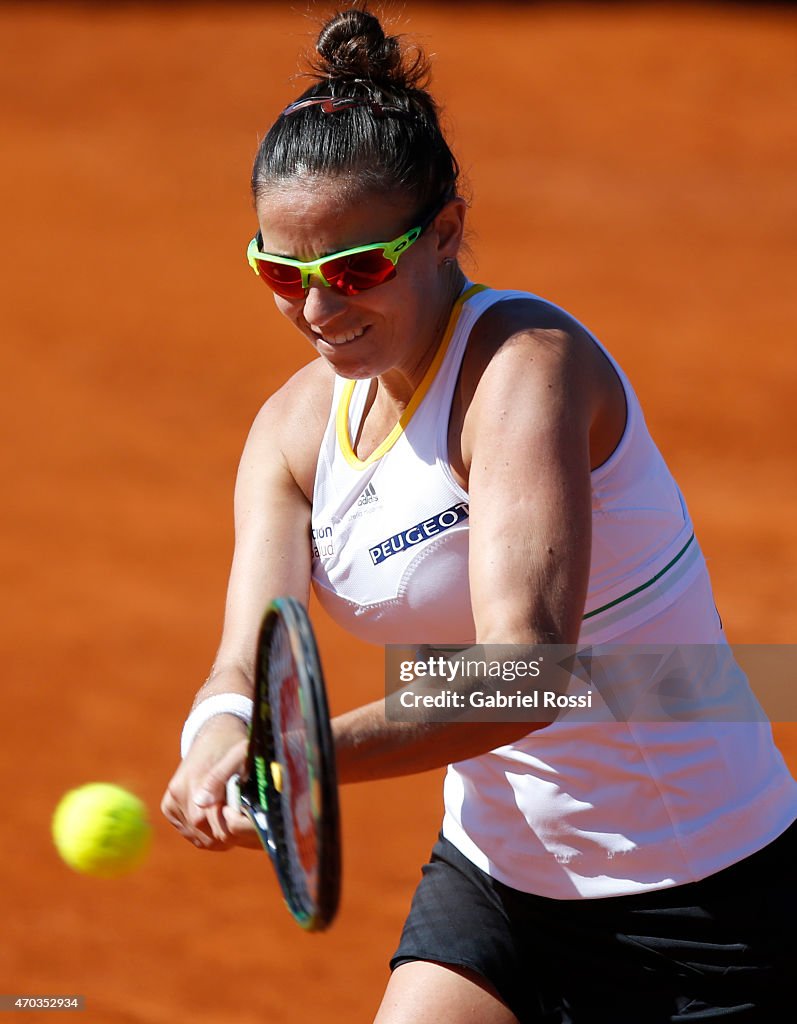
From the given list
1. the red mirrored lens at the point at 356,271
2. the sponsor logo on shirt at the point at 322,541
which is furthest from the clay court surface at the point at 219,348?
the red mirrored lens at the point at 356,271

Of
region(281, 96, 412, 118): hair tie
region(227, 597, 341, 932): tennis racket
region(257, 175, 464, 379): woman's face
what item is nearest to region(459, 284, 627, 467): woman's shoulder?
region(257, 175, 464, 379): woman's face

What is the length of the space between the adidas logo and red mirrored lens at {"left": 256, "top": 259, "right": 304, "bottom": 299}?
357mm

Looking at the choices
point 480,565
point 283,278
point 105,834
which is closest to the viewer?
point 480,565

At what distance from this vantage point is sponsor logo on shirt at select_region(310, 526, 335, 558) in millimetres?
2766

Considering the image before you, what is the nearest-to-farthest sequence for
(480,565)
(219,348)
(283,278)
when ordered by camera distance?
(480,565)
(283,278)
(219,348)

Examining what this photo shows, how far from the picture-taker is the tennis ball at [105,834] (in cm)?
341

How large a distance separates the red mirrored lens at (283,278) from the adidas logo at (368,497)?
357 millimetres

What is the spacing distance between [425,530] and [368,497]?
0.49 feet

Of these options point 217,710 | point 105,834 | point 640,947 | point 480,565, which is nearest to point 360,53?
point 480,565

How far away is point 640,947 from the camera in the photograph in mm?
2727

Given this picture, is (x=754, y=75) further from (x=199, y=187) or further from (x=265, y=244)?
(x=265, y=244)

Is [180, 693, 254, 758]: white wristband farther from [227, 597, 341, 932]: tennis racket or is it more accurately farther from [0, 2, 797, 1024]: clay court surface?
[0, 2, 797, 1024]: clay court surface

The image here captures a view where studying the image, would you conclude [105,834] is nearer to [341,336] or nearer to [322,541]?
[322,541]

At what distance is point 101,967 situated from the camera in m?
5.27
